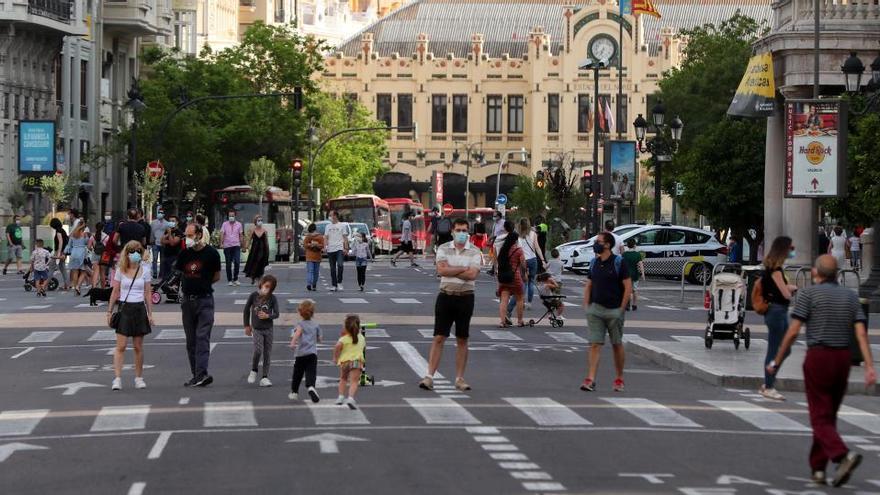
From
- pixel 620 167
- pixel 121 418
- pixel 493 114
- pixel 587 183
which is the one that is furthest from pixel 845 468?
pixel 493 114

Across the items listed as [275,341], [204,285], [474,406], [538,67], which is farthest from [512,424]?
[538,67]

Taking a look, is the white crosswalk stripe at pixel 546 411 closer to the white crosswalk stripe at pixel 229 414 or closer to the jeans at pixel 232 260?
the white crosswalk stripe at pixel 229 414

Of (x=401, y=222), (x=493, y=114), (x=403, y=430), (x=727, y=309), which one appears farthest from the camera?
(x=493, y=114)

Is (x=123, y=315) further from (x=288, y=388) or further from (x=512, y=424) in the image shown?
(x=512, y=424)

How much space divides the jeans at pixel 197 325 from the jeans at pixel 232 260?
85.9ft

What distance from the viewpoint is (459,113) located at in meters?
140

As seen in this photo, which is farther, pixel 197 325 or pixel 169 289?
pixel 169 289

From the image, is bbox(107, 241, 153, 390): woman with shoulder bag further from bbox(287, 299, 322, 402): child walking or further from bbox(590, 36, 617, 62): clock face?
bbox(590, 36, 617, 62): clock face

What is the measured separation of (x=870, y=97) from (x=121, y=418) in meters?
23.4

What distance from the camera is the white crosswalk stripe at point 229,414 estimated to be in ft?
59.8

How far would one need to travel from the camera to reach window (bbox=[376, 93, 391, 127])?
139 m

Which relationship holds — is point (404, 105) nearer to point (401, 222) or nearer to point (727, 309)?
point (401, 222)

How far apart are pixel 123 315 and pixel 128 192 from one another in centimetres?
6910

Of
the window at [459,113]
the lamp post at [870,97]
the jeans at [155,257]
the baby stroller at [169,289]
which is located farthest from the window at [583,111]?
the baby stroller at [169,289]
